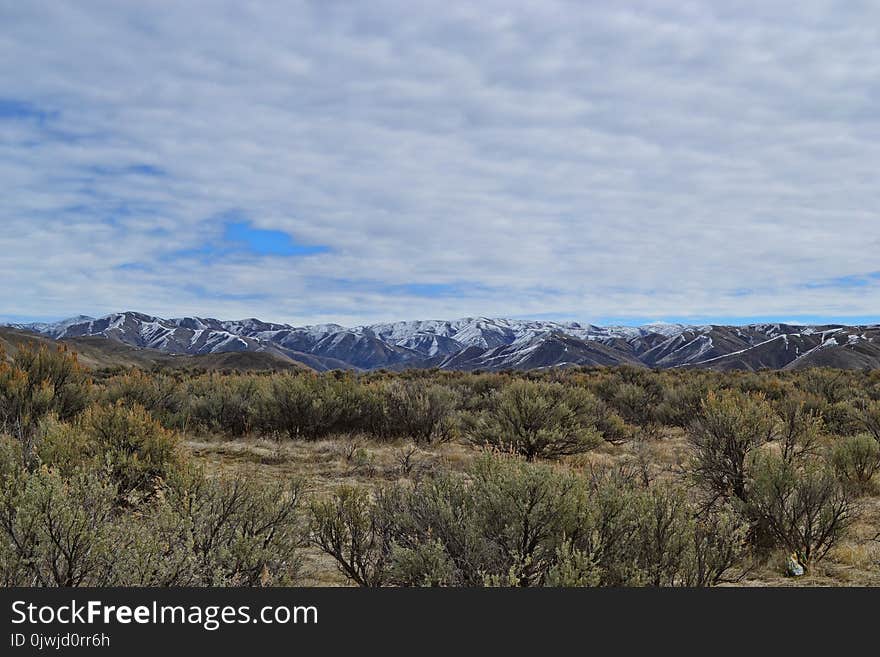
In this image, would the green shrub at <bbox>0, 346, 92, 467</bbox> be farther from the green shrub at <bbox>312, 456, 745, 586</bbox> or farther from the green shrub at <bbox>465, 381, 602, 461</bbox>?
the green shrub at <bbox>465, 381, 602, 461</bbox>

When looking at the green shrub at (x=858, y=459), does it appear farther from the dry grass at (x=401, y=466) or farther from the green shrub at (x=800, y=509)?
the green shrub at (x=800, y=509)

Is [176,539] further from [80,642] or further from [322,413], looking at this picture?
[322,413]

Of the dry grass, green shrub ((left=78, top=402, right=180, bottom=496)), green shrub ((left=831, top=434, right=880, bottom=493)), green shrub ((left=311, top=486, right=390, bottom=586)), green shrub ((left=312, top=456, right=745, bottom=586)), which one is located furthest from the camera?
green shrub ((left=831, top=434, right=880, bottom=493))

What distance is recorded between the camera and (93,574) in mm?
3660

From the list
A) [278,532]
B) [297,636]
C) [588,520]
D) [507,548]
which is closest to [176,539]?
[278,532]

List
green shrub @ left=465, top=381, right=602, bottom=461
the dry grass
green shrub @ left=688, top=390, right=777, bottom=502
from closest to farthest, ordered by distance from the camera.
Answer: the dry grass → green shrub @ left=688, top=390, right=777, bottom=502 → green shrub @ left=465, top=381, right=602, bottom=461

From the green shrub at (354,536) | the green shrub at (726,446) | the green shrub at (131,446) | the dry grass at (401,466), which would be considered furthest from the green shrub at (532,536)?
the green shrub at (131,446)

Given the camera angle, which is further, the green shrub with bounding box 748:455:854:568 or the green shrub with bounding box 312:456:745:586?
the green shrub with bounding box 748:455:854:568

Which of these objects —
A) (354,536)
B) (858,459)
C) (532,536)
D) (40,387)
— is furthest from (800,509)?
(40,387)

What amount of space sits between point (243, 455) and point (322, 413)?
2656 mm

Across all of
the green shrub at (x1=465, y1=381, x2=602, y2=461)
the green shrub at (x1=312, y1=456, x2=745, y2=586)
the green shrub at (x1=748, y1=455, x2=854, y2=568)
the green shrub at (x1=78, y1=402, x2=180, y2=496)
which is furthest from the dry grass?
the green shrub at (x1=312, y1=456, x2=745, y2=586)

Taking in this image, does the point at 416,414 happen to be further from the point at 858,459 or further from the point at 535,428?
the point at 858,459

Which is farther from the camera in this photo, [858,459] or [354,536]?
[858,459]

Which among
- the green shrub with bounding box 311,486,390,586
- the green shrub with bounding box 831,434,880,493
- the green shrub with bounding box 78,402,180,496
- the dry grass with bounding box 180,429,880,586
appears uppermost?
the green shrub with bounding box 78,402,180,496
